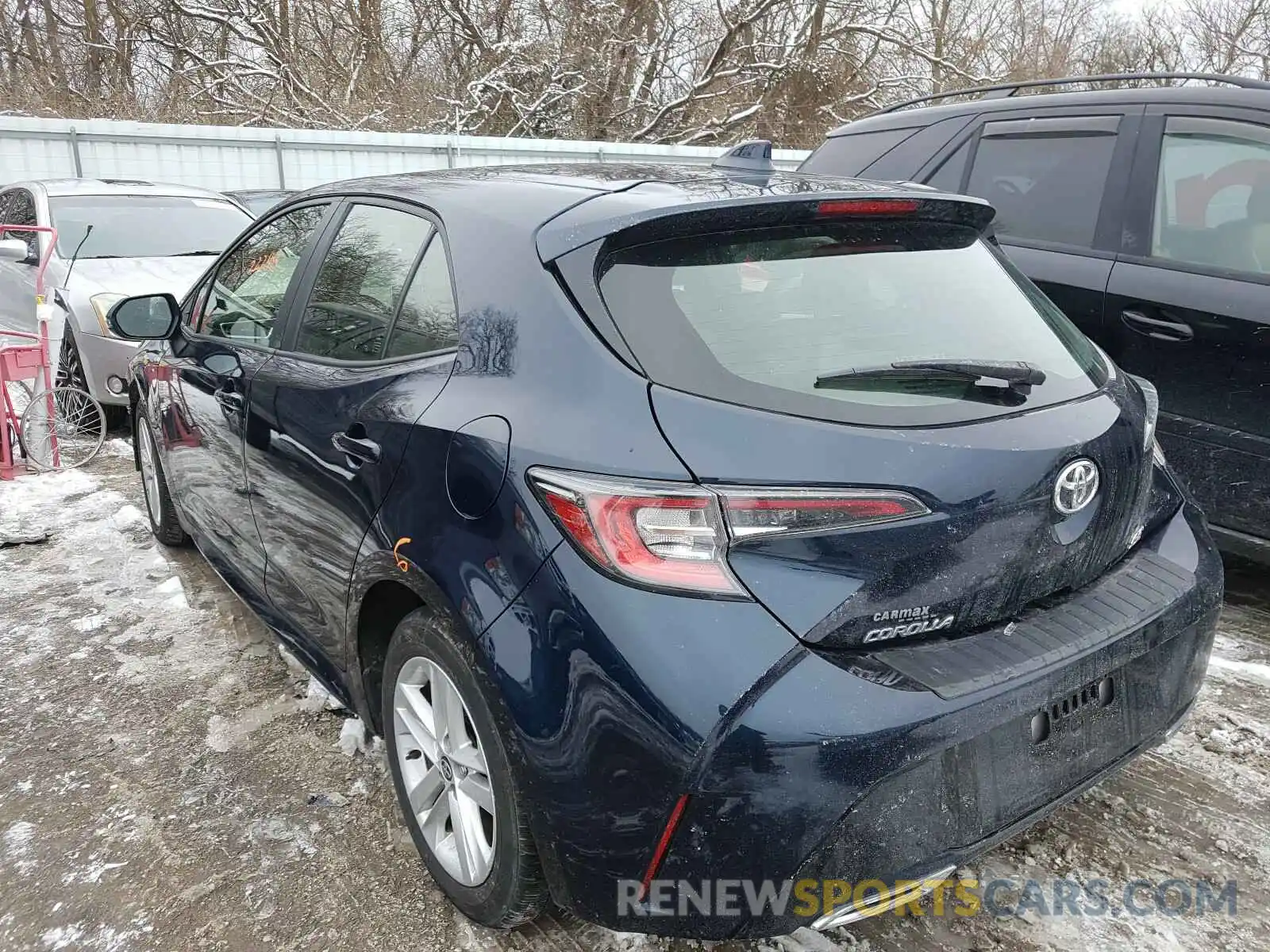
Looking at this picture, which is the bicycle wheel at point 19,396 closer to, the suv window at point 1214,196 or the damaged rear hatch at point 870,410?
the damaged rear hatch at point 870,410

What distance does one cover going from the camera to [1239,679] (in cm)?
318

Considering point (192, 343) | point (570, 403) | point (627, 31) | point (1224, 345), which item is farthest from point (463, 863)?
point (627, 31)

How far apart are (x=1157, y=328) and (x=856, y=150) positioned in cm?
195

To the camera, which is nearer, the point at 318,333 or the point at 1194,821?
the point at 1194,821

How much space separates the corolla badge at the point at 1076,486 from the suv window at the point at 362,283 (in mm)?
1551

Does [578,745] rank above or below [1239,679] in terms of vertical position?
above

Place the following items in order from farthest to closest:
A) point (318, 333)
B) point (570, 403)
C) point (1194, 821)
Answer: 1. point (318, 333)
2. point (1194, 821)
3. point (570, 403)

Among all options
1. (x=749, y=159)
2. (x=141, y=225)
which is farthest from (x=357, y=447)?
(x=141, y=225)

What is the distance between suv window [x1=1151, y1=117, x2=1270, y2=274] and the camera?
11.3 feet

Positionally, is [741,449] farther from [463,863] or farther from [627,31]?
[627,31]

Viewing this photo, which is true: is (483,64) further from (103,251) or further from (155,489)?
(155,489)

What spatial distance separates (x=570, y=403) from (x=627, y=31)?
829 inches

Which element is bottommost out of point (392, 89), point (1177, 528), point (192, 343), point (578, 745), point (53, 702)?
point (53, 702)

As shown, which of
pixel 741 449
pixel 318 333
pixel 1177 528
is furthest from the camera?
pixel 318 333
